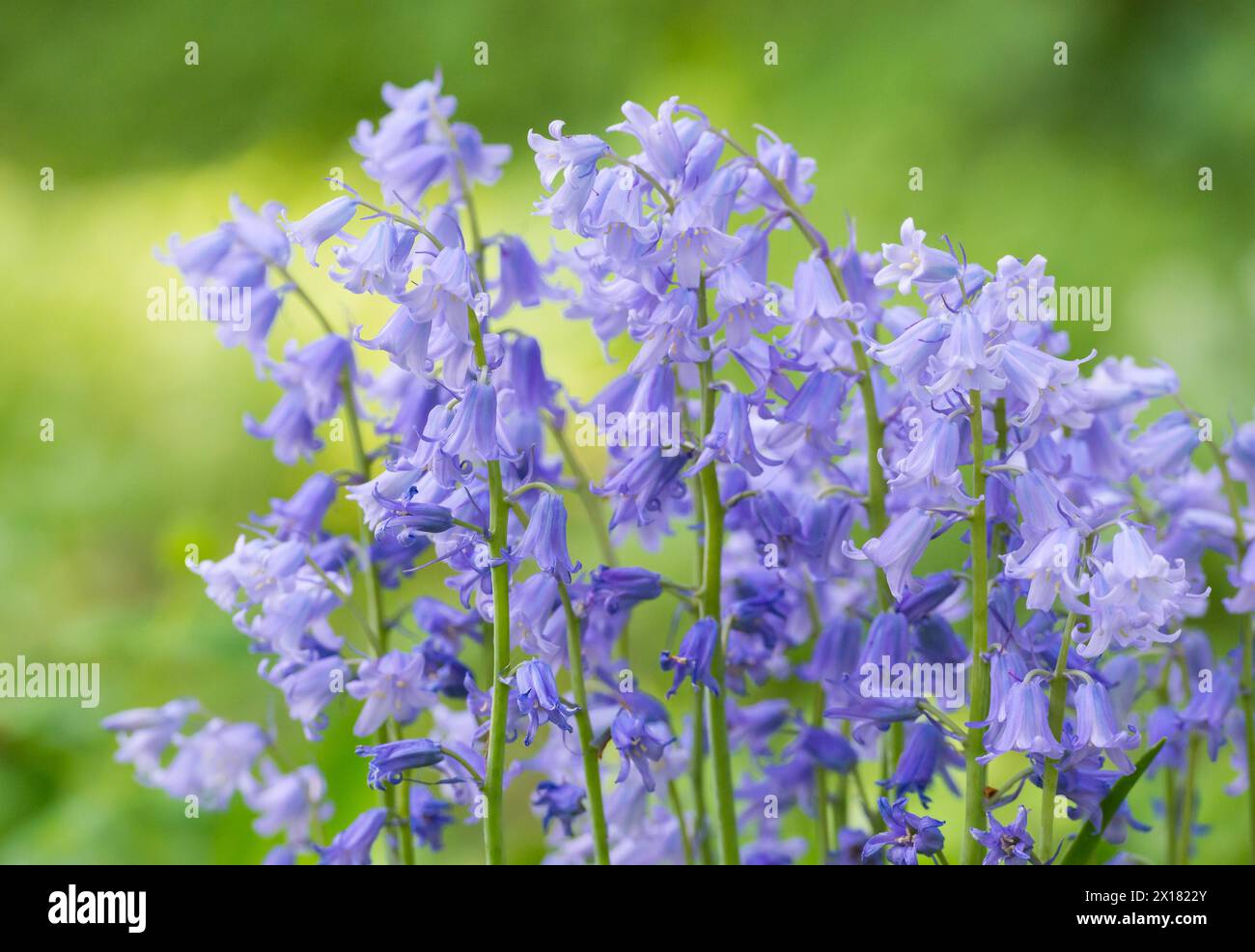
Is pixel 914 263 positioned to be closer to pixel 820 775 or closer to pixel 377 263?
pixel 377 263

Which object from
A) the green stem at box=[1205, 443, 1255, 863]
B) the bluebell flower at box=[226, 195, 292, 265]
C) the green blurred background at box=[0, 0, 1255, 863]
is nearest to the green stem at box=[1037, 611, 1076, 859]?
the green stem at box=[1205, 443, 1255, 863]

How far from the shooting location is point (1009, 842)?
2.50 ft

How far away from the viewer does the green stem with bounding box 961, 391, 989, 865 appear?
744 millimetres

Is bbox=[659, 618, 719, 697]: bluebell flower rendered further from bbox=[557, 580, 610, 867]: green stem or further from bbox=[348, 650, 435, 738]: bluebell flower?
bbox=[348, 650, 435, 738]: bluebell flower

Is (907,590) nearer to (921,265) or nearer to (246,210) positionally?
(921,265)

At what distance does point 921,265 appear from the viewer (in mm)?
726

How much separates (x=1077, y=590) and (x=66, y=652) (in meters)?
1.69

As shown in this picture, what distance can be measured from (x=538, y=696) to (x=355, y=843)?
7.8 inches

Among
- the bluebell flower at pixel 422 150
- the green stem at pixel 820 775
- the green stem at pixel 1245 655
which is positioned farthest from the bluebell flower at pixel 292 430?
the green stem at pixel 1245 655

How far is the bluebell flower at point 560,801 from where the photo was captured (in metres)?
0.89

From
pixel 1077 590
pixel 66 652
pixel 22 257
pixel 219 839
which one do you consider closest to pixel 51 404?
pixel 22 257

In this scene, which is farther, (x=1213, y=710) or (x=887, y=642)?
(x=1213, y=710)

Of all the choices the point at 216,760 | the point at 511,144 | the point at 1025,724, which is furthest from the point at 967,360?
the point at 511,144

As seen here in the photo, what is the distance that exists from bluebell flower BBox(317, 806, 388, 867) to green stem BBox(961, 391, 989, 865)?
366 mm
